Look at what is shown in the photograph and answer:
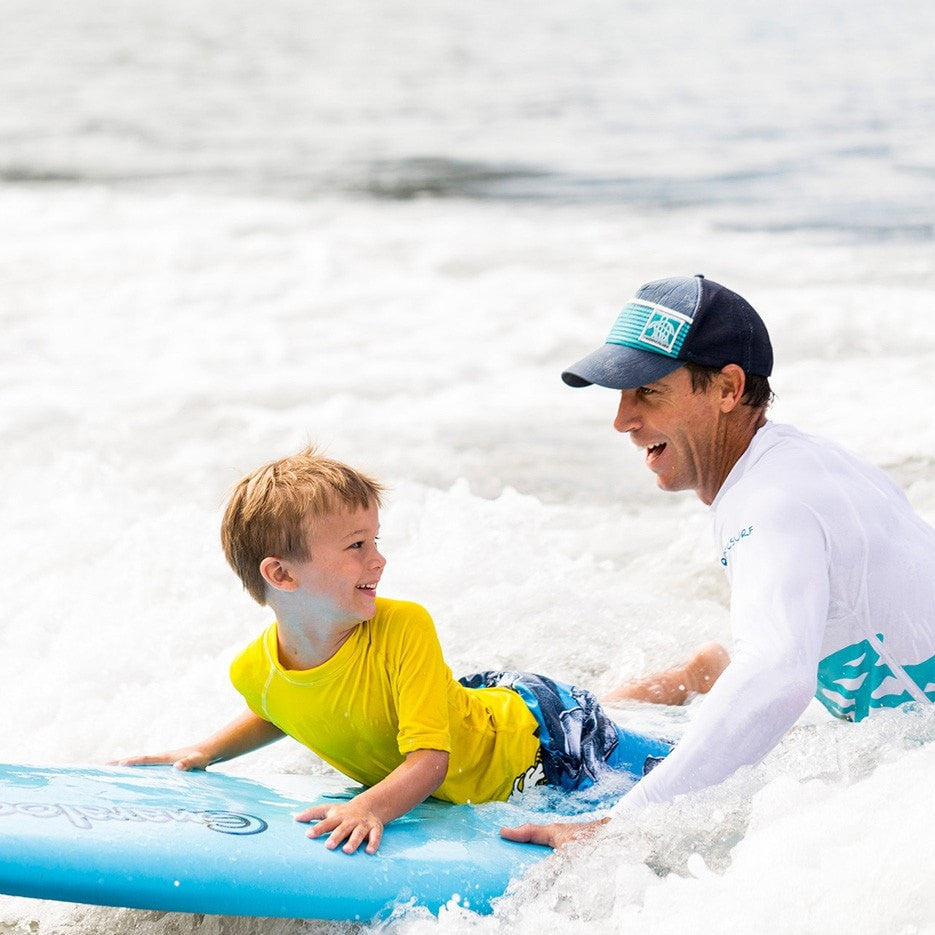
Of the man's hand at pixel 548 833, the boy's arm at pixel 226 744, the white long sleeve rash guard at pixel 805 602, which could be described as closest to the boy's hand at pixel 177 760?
the boy's arm at pixel 226 744

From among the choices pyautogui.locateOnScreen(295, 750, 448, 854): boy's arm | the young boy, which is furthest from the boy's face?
pyautogui.locateOnScreen(295, 750, 448, 854): boy's arm

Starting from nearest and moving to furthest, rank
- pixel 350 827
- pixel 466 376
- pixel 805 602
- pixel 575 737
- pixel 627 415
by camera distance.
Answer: pixel 805 602
pixel 350 827
pixel 627 415
pixel 575 737
pixel 466 376

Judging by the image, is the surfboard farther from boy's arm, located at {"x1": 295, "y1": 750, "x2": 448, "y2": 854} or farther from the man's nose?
the man's nose

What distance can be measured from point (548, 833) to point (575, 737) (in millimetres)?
424

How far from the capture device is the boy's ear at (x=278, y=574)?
2765 millimetres

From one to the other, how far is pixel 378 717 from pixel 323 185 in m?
11.1

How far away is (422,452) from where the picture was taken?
260 inches

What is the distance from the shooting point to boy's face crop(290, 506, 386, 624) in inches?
107

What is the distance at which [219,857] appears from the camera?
8.19 feet

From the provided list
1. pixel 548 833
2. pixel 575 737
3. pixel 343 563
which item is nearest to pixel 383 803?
pixel 548 833

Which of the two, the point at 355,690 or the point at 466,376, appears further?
the point at 466,376

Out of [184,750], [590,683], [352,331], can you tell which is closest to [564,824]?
[184,750]

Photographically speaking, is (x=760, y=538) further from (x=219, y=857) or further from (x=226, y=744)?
(x=226, y=744)

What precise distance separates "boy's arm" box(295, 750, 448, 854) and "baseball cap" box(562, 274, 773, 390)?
0.81 meters
